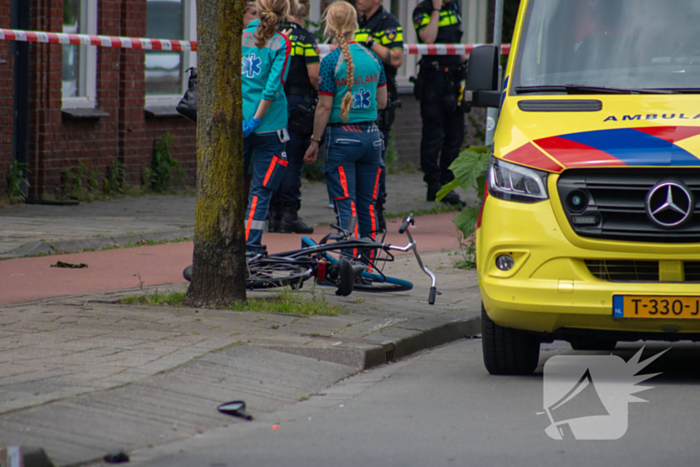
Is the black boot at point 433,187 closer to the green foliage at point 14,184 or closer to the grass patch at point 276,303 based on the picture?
the green foliage at point 14,184

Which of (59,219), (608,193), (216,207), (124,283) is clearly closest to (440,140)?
(59,219)

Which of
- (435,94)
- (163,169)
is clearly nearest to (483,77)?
(435,94)

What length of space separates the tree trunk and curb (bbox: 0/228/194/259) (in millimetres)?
2906

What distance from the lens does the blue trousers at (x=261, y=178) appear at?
8.75 m

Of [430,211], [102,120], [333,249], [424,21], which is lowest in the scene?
[430,211]

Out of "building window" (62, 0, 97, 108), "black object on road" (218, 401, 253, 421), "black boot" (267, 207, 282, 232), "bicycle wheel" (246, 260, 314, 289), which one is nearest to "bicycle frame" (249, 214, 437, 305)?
"bicycle wheel" (246, 260, 314, 289)

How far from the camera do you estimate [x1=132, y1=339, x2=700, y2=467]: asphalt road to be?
15.2ft

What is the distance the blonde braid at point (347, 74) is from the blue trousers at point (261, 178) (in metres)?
0.55

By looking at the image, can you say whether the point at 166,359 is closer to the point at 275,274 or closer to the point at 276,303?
the point at 276,303

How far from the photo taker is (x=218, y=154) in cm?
759

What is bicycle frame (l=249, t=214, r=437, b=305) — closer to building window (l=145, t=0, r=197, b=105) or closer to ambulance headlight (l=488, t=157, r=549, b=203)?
ambulance headlight (l=488, t=157, r=549, b=203)

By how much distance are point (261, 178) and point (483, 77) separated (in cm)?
237

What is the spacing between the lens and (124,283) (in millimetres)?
8969

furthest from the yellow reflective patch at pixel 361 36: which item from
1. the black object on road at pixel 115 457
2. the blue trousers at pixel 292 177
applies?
the black object on road at pixel 115 457
